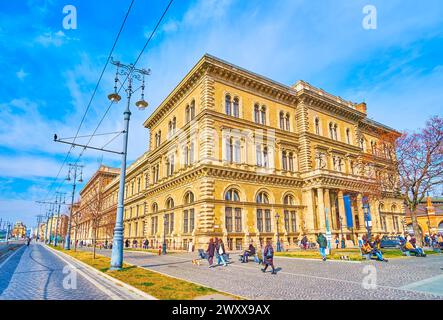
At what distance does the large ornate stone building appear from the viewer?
31.3m

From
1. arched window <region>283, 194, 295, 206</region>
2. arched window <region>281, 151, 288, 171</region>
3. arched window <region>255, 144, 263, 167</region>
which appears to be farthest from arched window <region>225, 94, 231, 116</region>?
arched window <region>283, 194, 295, 206</region>

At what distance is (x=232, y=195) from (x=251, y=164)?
14.9ft

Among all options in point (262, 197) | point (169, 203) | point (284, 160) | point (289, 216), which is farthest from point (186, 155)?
point (289, 216)

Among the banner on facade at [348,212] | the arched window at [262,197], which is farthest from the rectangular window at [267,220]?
the banner on facade at [348,212]

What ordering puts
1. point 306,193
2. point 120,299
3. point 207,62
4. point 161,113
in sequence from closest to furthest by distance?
point 120,299
point 207,62
point 306,193
point 161,113

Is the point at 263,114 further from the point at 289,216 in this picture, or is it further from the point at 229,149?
Answer: the point at 289,216

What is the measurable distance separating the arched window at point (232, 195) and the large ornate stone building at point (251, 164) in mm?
110

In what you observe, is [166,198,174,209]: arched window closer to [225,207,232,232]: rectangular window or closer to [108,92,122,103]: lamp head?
[225,207,232,232]: rectangular window

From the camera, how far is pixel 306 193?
123 ft

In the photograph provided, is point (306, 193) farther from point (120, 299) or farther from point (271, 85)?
point (120, 299)

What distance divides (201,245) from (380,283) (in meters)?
19.5

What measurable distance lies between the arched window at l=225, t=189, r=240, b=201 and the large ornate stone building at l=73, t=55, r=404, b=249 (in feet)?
0.36

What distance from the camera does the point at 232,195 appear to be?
105 feet
